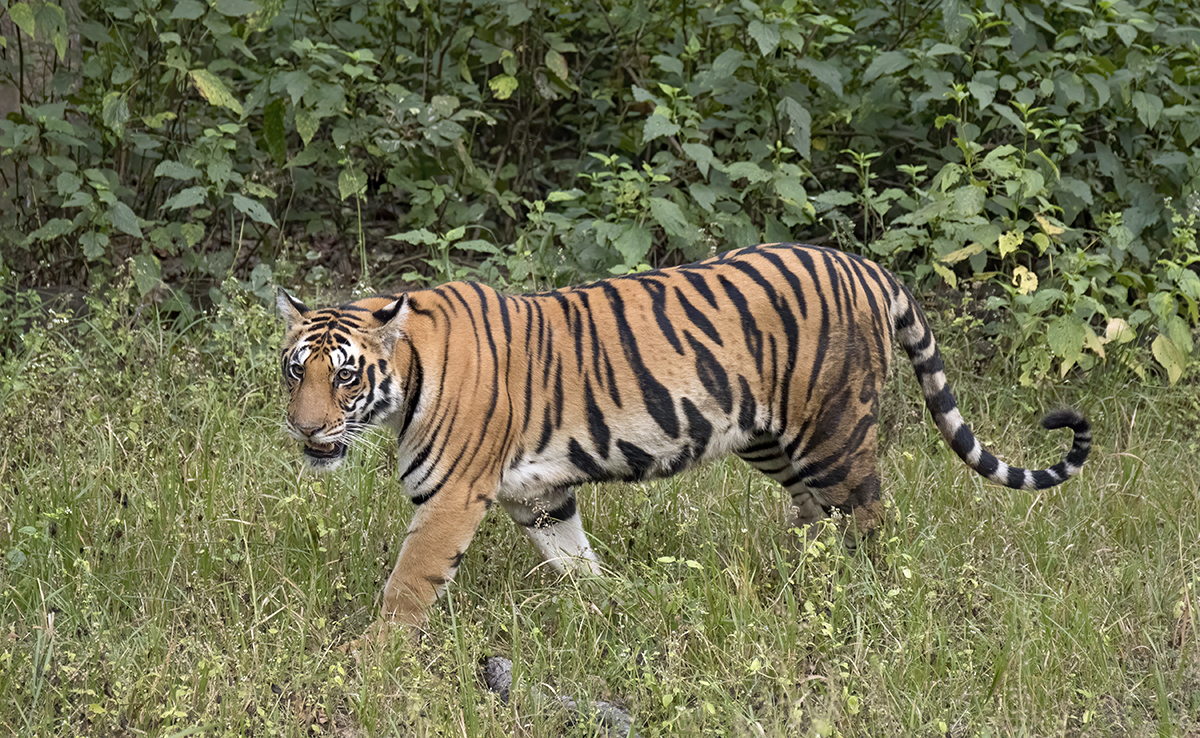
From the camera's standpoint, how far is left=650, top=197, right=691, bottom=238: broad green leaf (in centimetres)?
532

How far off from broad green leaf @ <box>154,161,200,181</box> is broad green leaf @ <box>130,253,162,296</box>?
0.41 m

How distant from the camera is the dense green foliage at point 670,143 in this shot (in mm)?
5297

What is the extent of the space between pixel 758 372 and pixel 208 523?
197 cm

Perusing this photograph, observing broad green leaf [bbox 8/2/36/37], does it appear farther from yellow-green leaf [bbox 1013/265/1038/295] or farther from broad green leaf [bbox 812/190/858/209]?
yellow-green leaf [bbox 1013/265/1038/295]

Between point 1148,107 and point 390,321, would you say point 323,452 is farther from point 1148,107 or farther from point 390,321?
point 1148,107

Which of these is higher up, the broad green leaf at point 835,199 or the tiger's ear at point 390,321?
the tiger's ear at point 390,321

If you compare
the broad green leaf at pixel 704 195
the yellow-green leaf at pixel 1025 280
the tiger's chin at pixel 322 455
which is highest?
the tiger's chin at pixel 322 455

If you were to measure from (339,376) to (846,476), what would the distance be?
1733mm

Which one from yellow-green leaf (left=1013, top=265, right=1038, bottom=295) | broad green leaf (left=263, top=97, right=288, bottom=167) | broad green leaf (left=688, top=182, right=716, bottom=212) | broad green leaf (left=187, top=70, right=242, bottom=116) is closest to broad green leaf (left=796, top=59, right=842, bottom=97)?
broad green leaf (left=688, top=182, right=716, bottom=212)

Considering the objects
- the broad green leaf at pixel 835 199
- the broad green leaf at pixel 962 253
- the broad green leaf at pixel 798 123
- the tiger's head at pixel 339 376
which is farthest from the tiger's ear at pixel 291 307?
the broad green leaf at pixel 962 253

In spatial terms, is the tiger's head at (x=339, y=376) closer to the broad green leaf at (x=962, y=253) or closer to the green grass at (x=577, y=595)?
the green grass at (x=577, y=595)

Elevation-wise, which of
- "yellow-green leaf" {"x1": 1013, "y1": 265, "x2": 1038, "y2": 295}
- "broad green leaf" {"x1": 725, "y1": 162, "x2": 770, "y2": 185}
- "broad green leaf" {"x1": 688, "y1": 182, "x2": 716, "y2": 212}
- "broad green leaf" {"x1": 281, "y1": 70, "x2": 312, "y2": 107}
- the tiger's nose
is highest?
"broad green leaf" {"x1": 281, "y1": 70, "x2": 312, "y2": 107}

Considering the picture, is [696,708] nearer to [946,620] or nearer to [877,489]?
[946,620]

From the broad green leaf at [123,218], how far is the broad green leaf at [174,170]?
0.23 m
